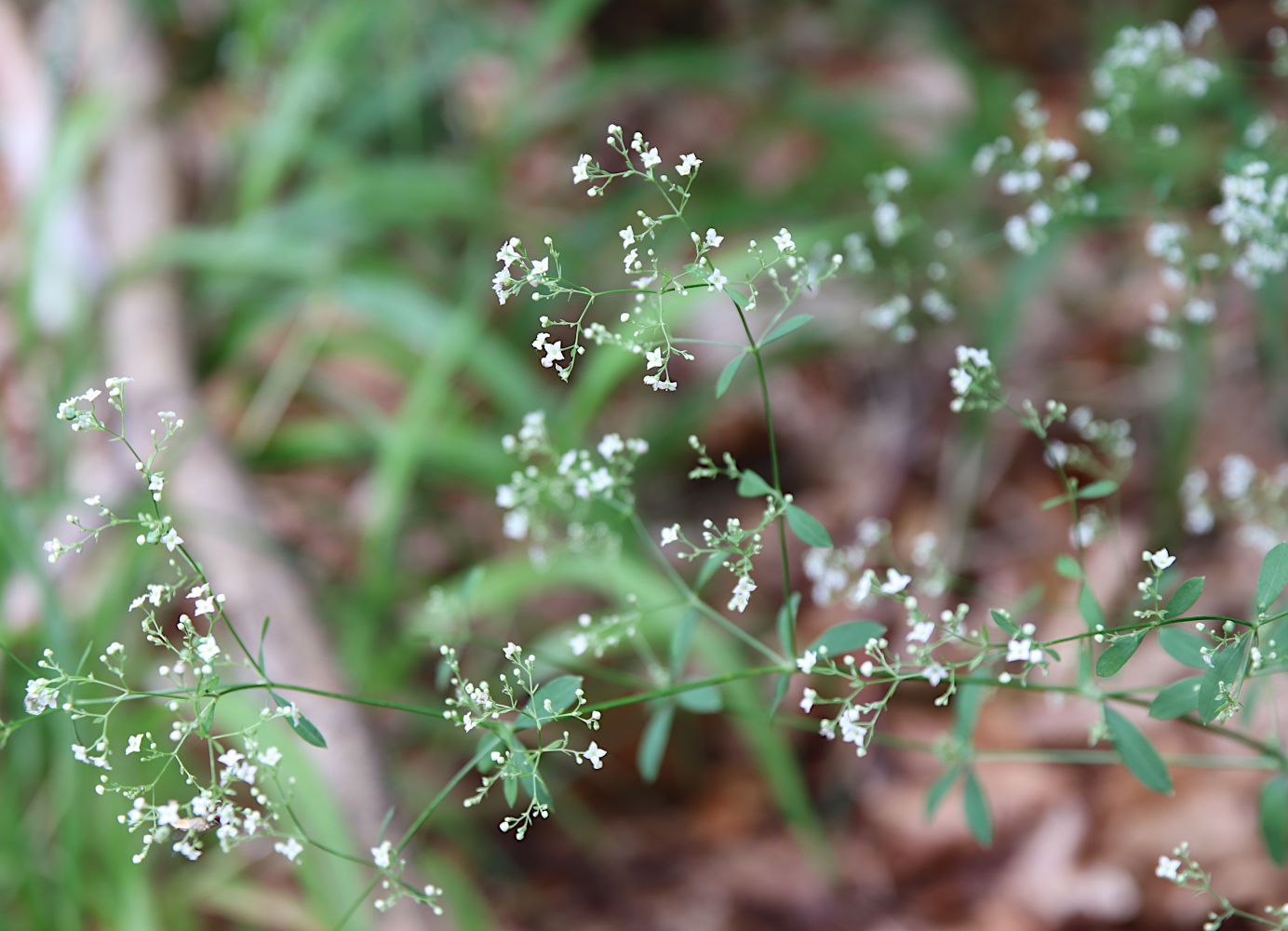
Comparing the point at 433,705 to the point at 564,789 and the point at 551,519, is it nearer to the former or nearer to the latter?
the point at 564,789

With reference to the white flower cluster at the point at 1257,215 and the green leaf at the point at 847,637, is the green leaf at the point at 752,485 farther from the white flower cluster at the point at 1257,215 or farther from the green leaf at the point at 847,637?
A: the white flower cluster at the point at 1257,215

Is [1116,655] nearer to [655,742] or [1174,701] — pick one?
[1174,701]

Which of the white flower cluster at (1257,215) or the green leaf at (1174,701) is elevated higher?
the white flower cluster at (1257,215)

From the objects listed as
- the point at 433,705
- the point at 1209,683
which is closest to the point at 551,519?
Answer: the point at 433,705

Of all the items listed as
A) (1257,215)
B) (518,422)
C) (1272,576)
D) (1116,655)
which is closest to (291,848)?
(1116,655)

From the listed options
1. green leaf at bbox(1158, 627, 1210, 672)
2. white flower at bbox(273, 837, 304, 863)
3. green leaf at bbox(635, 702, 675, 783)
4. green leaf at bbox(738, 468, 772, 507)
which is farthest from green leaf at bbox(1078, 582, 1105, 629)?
white flower at bbox(273, 837, 304, 863)

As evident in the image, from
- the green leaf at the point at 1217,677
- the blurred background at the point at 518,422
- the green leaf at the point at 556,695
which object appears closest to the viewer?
the green leaf at the point at 1217,677

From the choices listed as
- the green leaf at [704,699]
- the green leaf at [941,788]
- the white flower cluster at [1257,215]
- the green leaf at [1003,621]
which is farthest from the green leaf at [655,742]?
the white flower cluster at [1257,215]

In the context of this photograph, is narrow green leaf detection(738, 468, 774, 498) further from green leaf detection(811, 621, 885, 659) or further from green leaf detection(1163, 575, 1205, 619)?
green leaf detection(1163, 575, 1205, 619)
